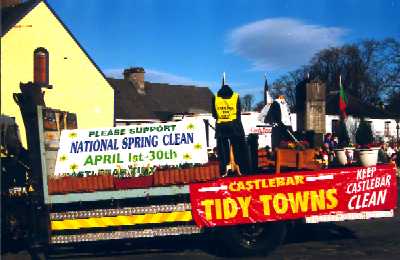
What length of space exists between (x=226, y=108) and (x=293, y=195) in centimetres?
185

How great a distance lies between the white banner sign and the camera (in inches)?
307

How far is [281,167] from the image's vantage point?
8.31m

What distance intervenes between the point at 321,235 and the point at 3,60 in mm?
23092

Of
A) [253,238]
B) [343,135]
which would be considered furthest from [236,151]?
[343,135]

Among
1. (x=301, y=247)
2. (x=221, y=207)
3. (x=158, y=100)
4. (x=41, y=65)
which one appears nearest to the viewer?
(x=221, y=207)

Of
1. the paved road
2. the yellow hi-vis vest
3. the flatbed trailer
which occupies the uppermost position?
the yellow hi-vis vest

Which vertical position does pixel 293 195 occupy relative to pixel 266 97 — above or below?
below

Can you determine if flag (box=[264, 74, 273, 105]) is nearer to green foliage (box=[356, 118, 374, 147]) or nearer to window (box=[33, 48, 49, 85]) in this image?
green foliage (box=[356, 118, 374, 147])

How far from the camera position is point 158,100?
2052 inches

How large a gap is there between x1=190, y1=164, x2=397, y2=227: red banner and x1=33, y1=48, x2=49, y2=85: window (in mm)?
23138

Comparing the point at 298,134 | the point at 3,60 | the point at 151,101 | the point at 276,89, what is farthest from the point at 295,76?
the point at 298,134

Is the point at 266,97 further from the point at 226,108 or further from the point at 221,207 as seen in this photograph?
the point at 221,207

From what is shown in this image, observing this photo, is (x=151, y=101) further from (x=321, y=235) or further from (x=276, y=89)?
(x=276, y=89)

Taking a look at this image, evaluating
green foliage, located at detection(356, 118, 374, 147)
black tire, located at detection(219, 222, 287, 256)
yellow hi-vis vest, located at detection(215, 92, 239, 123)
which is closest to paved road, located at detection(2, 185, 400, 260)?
black tire, located at detection(219, 222, 287, 256)
